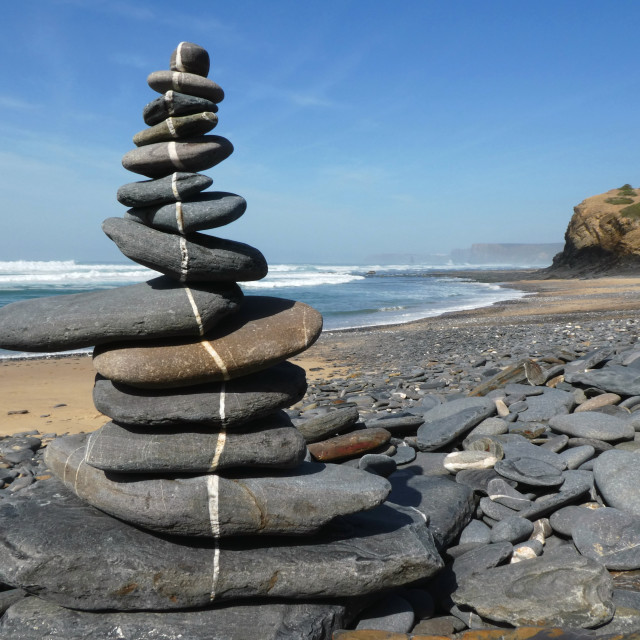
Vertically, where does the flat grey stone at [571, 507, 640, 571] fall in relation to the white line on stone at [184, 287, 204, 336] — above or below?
below

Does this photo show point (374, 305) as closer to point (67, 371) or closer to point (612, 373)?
point (67, 371)

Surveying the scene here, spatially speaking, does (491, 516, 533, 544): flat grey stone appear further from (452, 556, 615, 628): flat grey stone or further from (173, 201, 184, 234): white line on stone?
(173, 201, 184, 234): white line on stone

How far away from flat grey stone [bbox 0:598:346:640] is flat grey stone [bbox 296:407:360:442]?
2580 millimetres

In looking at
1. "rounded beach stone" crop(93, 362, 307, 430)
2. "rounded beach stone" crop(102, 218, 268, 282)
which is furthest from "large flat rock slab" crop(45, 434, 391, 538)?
"rounded beach stone" crop(102, 218, 268, 282)

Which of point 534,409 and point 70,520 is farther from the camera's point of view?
point 534,409

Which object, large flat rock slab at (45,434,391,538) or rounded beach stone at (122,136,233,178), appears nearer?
large flat rock slab at (45,434,391,538)

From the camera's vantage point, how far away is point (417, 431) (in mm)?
6852

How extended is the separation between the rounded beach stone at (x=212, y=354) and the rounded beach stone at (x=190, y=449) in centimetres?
37

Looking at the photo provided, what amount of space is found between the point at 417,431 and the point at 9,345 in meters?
4.54

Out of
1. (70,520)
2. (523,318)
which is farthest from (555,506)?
(523,318)

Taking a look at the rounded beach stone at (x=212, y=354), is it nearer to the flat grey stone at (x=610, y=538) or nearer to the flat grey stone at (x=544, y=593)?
the flat grey stone at (x=544, y=593)

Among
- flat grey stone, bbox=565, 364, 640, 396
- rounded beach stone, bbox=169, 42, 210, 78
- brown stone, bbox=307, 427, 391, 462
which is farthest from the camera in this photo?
flat grey stone, bbox=565, 364, 640, 396

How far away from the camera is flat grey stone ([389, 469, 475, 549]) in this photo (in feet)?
14.9

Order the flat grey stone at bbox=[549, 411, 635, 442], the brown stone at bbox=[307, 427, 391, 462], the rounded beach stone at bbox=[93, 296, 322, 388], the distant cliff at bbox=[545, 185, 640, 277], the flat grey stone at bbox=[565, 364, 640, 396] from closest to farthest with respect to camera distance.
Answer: the rounded beach stone at bbox=[93, 296, 322, 388] → the flat grey stone at bbox=[549, 411, 635, 442] → the brown stone at bbox=[307, 427, 391, 462] → the flat grey stone at bbox=[565, 364, 640, 396] → the distant cliff at bbox=[545, 185, 640, 277]
